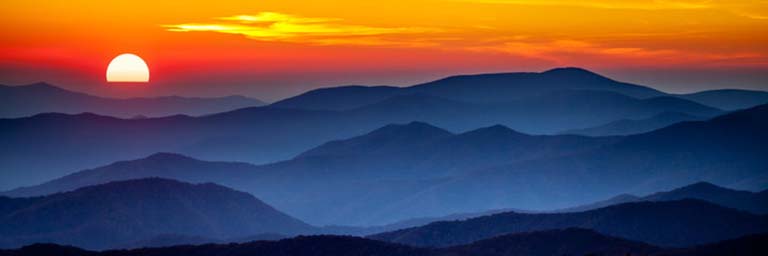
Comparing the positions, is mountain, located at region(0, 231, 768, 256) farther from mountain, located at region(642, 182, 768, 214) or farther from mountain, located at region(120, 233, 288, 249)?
mountain, located at region(642, 182, 768, 214)

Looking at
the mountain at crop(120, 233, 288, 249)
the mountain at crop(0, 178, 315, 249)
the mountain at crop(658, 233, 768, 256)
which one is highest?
the mountain at crop(0, 178, 315, 249)

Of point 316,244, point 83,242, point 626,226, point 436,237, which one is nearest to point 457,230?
point 436,237

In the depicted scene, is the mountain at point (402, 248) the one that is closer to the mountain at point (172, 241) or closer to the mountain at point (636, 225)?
the mountain at point (636, 225)

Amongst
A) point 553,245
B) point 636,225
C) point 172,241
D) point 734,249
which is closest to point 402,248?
point 553,245

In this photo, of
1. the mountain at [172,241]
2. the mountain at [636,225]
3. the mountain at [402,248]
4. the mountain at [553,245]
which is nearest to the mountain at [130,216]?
the mountain at [172,241]

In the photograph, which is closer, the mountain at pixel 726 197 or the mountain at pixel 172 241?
the mountain at pixel 172 241

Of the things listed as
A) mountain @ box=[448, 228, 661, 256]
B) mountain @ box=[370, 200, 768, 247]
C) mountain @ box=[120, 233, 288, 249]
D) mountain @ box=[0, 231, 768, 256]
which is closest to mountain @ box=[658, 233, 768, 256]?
mountain @ box=[0, 231, 768, 256]

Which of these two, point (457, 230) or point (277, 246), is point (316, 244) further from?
point (457, 230)
